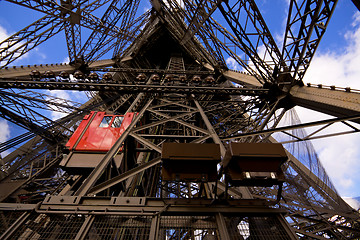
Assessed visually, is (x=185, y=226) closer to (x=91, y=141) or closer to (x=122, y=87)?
(x=91, y=141)

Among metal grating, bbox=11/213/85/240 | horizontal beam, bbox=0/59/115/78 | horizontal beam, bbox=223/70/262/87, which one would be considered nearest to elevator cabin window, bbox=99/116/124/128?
metal grating, bbox=11/213/85/240

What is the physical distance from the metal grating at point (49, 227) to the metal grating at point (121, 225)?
11.6 inches

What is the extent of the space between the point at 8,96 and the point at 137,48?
12.9m

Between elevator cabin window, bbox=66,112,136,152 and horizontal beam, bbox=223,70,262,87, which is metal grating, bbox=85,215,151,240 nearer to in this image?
elevator cabin window, bbox=66,112,136,152

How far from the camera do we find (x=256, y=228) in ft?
10.1

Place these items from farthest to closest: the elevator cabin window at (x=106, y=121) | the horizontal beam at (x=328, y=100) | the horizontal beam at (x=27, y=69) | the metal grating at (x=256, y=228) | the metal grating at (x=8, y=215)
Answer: the horizontal beam at (x=27, y=69) → the elevator cabin window at (x=106, y=121) → the horizontal beam at (x=328, y=100) → the metal grating at (x=8, y=215) → the metal grating at (x=256, y=228)

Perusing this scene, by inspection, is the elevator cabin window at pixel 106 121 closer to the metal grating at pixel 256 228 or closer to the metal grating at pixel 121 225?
the metal grating at pixel 121 225

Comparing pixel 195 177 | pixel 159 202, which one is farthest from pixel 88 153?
pixel 195 177

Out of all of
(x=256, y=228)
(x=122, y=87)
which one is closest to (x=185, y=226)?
(x=256, y=228)

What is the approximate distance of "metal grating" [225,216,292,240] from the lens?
2891 millimetres

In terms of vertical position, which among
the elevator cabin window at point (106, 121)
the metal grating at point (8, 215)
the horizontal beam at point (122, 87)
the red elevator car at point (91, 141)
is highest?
the horizontal beam at point (122, 87)

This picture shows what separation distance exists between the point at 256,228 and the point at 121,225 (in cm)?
235

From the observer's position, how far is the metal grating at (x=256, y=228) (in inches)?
114

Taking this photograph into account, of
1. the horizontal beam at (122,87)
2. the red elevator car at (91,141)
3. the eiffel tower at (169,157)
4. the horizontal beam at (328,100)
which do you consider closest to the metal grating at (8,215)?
the eiffel tower at (169,157)
